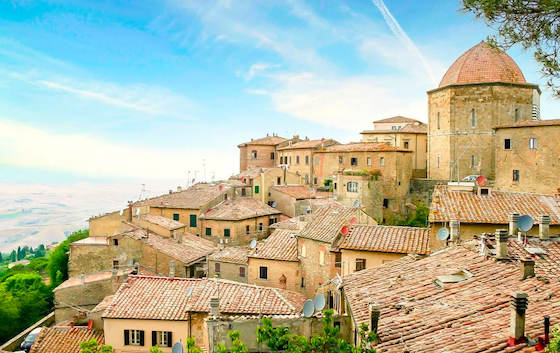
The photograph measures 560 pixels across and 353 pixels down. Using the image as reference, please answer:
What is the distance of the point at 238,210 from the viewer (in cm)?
3881

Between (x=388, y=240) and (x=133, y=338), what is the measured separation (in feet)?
37.7

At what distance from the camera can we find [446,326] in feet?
28.8

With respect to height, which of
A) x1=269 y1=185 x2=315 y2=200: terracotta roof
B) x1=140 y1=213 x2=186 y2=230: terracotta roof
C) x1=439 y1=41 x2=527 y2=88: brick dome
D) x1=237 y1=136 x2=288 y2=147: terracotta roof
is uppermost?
x1=439 y1=41 x2=527 y2=88: brick dome

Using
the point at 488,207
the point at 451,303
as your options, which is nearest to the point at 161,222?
the point at 488,207

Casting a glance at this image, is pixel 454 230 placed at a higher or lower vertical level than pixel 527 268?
higher

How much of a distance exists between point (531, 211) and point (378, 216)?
2118 cm

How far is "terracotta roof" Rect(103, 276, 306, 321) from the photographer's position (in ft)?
60.1

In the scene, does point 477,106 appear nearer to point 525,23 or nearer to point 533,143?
point 533,143

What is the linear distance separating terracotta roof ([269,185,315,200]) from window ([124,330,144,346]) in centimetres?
2591

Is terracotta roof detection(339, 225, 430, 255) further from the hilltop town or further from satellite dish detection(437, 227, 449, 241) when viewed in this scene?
satellite dish detection(437, 227, 449, 241)

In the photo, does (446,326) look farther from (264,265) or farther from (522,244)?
(264,265)

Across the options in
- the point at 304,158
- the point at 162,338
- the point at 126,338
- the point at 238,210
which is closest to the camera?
the point at 162,338

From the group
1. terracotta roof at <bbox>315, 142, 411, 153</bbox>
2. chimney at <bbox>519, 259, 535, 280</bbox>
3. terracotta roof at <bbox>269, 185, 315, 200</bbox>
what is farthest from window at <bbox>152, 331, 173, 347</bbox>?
terracotta roof at <bbox>315, 142, 411, 153</bbox>

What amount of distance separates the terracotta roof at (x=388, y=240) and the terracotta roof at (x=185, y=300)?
3.56m
